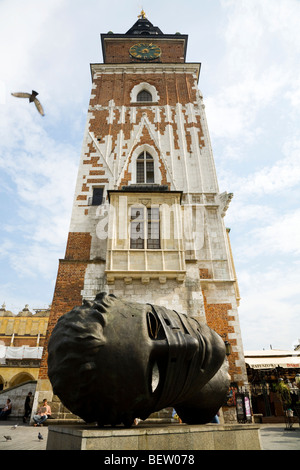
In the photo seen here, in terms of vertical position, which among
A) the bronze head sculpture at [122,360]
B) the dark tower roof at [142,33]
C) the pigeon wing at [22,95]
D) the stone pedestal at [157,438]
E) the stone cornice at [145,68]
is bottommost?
the stone pedestal at [157,438]

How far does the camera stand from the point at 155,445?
3125mm

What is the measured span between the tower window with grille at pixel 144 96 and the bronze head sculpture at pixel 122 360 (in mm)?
20494

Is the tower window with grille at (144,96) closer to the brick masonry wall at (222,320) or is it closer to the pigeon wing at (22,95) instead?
the pigeon wing at (22,95)

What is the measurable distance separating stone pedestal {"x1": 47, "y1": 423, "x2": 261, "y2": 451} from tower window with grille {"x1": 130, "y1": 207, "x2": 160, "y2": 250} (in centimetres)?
1002

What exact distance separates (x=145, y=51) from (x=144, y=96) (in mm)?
6509

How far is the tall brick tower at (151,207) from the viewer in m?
12.8

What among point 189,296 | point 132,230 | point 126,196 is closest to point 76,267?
point 132,230

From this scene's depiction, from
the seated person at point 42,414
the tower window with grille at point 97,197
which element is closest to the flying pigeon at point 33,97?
the tower window with grille at point 97,197

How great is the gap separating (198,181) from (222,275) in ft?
19.5

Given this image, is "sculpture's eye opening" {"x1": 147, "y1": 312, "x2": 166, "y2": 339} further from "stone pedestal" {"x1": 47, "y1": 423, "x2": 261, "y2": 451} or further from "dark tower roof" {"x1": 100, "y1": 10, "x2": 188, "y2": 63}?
"dark tower roof" {"x1": 100, "y1": 10, "x2": 188, "y2": 63}

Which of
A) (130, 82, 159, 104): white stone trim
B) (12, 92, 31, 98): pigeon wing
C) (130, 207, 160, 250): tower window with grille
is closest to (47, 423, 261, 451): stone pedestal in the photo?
(130, 207, 160, 250): tower window with grille

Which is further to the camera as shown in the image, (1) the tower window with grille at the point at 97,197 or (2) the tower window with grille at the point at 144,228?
(1) the tower window with grille at the point at 97,197

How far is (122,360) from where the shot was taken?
3.24 meters
